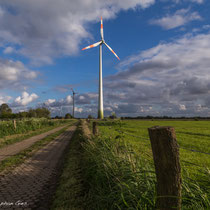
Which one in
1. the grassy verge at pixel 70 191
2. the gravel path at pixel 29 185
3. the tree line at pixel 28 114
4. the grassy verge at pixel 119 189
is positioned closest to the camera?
the grassy verge at pixel 119 189

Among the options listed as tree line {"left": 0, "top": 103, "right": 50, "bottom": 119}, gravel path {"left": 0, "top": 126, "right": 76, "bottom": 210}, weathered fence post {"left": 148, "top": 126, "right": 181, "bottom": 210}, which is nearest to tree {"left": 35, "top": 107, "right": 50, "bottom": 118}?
tree line {"left": 0, "top": 103, "right": 50, "bottom": 119}

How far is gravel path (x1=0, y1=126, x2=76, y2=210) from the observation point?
4.52 metres

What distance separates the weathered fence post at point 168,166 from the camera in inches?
102

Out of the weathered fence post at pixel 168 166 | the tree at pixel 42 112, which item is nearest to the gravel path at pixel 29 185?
the weathered fence post at pixel 168 166

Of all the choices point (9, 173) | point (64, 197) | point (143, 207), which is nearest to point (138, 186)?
point (143, 207)

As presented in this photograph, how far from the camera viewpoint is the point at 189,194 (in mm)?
3152

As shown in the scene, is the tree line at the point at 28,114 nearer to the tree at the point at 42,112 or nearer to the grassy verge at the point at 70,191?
the tree at the point at 42,112

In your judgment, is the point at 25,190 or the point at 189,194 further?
the point at 25,190

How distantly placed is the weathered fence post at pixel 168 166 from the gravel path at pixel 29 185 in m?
3.01

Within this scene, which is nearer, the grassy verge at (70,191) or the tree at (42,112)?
the grassy verge at (70,191)

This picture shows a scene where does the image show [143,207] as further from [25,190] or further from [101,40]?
[101,40]

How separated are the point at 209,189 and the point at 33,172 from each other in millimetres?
5856

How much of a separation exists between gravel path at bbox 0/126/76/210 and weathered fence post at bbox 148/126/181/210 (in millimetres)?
3010

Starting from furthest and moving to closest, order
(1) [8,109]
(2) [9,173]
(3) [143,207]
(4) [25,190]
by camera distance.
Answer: (1) [8,109] → (2) [9,173] → (4) [25,190] → (3) [143,207]
